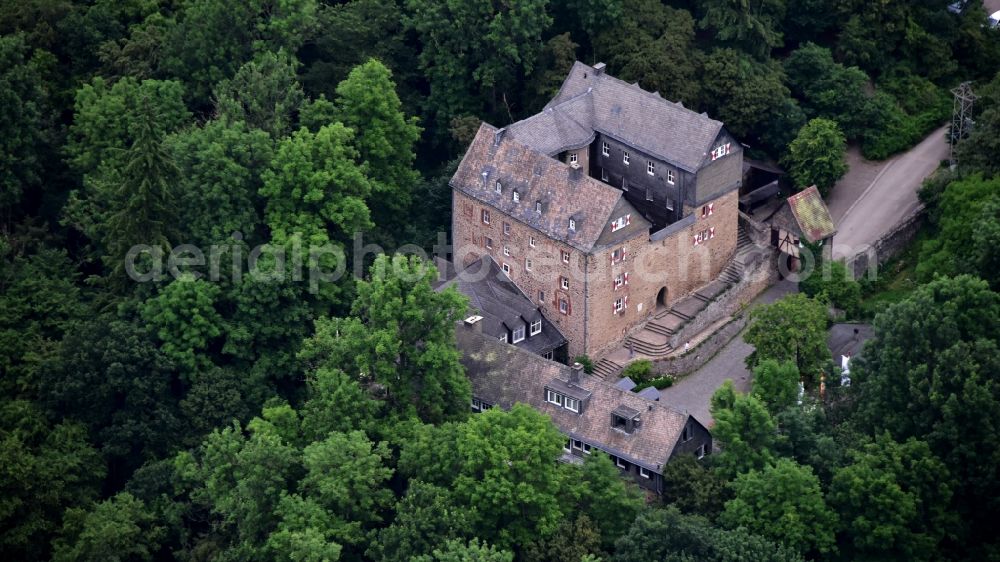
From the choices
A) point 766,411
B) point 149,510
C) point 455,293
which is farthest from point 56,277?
point 766,411

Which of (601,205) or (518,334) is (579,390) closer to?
(518,334)

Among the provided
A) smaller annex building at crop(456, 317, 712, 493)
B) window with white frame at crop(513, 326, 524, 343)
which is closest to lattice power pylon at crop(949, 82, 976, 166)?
smaller annex building at crop(456, 317, 712, 493)

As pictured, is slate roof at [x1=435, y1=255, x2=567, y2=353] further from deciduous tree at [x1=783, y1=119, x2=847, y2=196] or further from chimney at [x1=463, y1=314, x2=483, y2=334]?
deciduous tree at [x1=783, y1=119, x2=847, y2=196]

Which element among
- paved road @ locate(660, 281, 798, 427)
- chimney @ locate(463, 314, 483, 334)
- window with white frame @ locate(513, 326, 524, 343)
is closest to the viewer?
paved road @ locate(660, 281, 798, 427)

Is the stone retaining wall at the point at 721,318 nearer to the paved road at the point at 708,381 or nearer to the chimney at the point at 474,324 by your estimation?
the paved road at the point at 708,381

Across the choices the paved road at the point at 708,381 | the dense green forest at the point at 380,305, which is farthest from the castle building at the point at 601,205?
the dense green forest at the point at 380,305

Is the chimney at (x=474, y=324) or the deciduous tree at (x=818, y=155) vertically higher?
the deciduous tree at (x=818, y=155)
